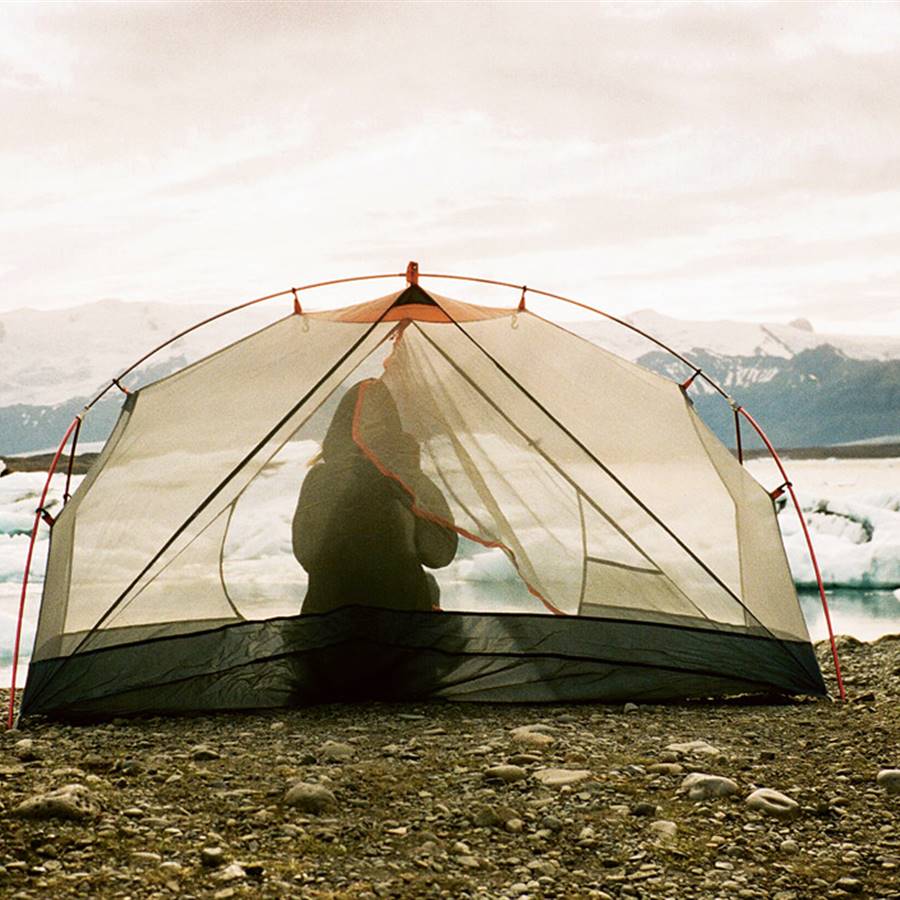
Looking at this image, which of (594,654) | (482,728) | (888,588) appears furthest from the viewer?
(888,588)

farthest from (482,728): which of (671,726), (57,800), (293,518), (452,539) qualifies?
(57,800)

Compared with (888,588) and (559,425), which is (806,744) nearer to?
(559,425)

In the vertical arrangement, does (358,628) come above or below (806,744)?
above

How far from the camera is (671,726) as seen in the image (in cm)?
588

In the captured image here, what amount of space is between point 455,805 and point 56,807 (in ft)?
4.74

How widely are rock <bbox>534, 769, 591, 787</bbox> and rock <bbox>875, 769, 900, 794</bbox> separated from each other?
3.92ft

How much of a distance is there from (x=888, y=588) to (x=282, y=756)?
47.8 ft

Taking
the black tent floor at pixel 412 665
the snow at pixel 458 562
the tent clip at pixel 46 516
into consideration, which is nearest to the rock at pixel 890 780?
the black tent floor at pixel 412 665

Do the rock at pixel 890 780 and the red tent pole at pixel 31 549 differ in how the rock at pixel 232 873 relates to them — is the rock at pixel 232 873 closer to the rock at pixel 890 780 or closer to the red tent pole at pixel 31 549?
the rock at pixel 890 780

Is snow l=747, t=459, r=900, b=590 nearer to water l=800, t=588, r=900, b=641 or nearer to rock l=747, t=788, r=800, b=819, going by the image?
water l=800, t=588, r=900, b=641

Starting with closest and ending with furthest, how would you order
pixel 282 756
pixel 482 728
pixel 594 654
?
pixel 282 756
pixel 482 728
pixel 594 654

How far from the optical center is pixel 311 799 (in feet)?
14.5

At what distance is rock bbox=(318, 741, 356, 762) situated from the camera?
5.18 m

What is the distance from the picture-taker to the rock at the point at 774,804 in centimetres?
436
